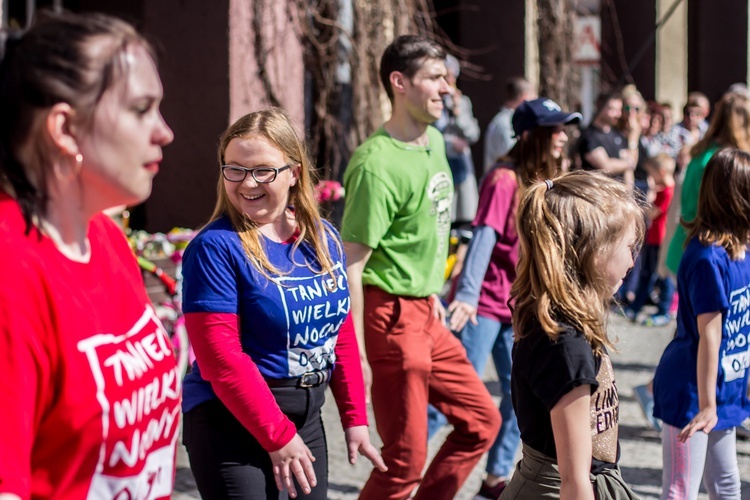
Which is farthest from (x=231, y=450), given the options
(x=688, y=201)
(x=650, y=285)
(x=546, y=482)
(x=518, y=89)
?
(x=650, y=285)

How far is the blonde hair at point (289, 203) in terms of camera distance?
3.08m

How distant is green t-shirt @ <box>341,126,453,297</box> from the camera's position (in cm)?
411

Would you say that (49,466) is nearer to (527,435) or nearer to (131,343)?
(131,343)

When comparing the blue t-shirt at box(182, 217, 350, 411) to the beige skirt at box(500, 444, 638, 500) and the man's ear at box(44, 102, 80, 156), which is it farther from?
the man's ear at box(44, 102, 80, 156)

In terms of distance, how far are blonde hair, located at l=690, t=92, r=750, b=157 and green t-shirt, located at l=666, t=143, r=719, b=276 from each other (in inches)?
3.9

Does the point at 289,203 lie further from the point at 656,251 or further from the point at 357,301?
the point at 656,251

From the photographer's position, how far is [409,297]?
167 inches

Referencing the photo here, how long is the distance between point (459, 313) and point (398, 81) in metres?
0.96

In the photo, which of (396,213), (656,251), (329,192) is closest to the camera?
(396,213)

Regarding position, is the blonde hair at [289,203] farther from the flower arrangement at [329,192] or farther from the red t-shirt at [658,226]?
the red t-shirt at [658,226]

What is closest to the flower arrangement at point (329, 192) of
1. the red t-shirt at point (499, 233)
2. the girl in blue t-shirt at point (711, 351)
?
the red t-shirt at point (499, 233)

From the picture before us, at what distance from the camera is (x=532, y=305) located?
2.79 metres

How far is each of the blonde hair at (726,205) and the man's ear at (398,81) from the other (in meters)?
1.21

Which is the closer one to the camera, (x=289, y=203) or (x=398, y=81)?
(x=289, y=203)
